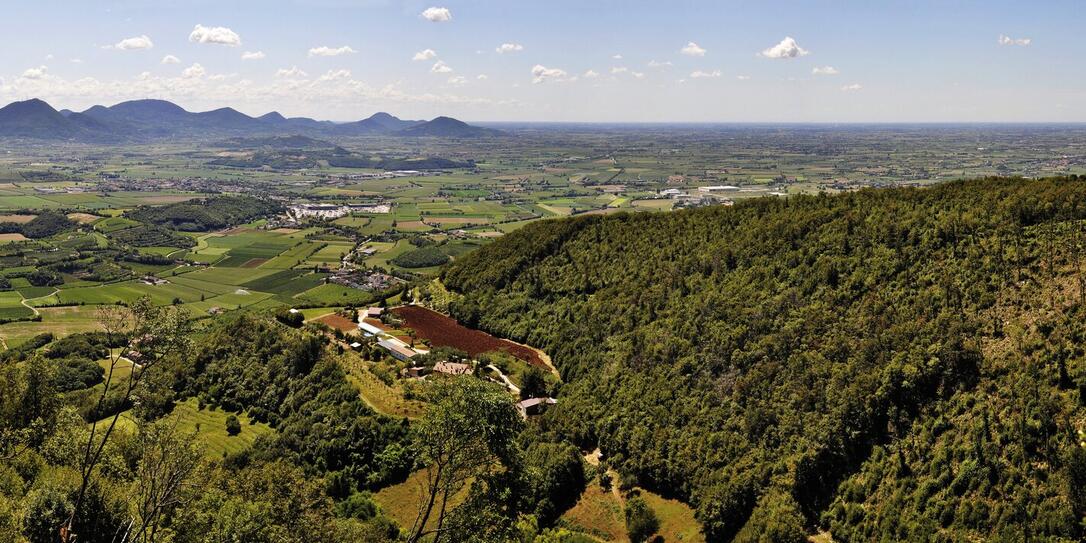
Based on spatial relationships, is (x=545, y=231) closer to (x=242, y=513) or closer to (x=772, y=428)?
(x=772, y=428)

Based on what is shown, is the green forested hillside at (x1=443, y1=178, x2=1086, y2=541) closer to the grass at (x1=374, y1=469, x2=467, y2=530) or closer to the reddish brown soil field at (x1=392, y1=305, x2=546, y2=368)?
the reddish brown soil field at (x1=392, y1=305, x2=546, y2=368)

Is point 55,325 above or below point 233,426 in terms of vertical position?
below

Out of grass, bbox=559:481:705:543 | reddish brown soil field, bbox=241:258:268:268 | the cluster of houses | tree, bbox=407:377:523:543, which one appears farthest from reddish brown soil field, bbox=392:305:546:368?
reddish brown soil field, bbox=241:258:268:268

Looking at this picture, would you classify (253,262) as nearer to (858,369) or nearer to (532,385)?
(532,385)

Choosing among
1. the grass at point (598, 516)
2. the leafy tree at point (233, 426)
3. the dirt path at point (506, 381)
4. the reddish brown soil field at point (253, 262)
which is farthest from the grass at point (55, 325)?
the grass at point (598, 516)

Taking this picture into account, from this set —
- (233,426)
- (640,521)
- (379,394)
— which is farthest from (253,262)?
(640,521)
